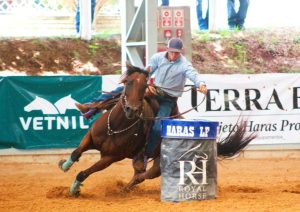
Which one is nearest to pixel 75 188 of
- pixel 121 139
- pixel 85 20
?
pixel 121 139

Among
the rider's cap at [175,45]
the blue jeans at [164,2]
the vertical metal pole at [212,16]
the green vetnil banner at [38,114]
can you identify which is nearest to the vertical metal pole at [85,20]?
the blue jeans at [164,2]

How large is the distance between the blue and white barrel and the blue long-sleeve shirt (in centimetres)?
103

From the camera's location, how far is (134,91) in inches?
332

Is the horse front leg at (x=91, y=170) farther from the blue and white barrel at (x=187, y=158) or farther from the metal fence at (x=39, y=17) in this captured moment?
the metal fence at (x=39, y=17)

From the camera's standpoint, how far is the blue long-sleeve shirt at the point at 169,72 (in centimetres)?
926

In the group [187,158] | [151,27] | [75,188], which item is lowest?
[75,188]

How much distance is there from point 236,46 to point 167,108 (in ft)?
38.6

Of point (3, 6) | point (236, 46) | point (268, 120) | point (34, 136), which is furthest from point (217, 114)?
point (3, 6)

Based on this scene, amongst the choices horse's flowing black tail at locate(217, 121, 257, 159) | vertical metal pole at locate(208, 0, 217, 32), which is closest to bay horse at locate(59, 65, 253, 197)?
horse's flowing black tail at locate(217, 121, 257, 159)

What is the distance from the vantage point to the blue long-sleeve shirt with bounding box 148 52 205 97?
9.26 m

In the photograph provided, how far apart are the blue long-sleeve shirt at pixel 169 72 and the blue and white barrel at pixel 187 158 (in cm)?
103

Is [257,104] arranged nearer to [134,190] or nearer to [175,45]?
[134,190]

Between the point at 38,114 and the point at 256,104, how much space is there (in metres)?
4.44

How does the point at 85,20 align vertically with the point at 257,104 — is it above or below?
above
